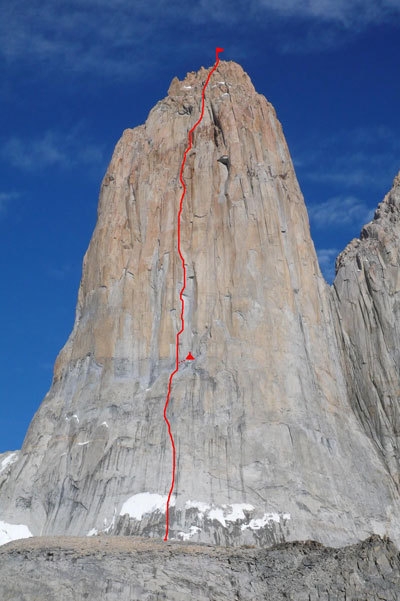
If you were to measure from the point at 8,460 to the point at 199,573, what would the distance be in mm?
16206

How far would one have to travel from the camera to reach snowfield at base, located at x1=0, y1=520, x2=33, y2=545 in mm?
38875

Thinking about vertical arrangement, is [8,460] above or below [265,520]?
above

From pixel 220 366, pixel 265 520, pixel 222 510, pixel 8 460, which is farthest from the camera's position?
pixel 8 460

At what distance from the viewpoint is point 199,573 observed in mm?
31938

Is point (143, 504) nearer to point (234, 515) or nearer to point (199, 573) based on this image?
point (234, 515)

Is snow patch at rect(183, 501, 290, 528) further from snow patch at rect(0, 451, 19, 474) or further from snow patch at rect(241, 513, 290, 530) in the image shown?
snow patch at rect(0, 451, 19, 474)

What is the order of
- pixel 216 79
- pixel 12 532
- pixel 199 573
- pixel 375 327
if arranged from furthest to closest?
pixel 216 79 < pixel 375 327 < pixel 12 532 < pixel 199 573

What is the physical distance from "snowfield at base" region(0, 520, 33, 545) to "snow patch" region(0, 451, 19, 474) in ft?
14.6

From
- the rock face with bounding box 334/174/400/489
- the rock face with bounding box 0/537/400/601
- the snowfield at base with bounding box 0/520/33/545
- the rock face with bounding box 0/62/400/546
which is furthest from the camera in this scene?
the rock face with bounding box 334/174/400/489

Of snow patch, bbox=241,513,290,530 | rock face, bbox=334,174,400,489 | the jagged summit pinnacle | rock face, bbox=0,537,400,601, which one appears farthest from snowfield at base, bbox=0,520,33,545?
the jagged summit pinnacle

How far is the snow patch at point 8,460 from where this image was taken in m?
44.2

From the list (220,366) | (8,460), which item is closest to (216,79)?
(220,366)

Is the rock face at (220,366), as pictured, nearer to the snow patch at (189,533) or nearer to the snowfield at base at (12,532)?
the snow patch at (189,533)

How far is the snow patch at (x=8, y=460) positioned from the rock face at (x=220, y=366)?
1282 millimetres
